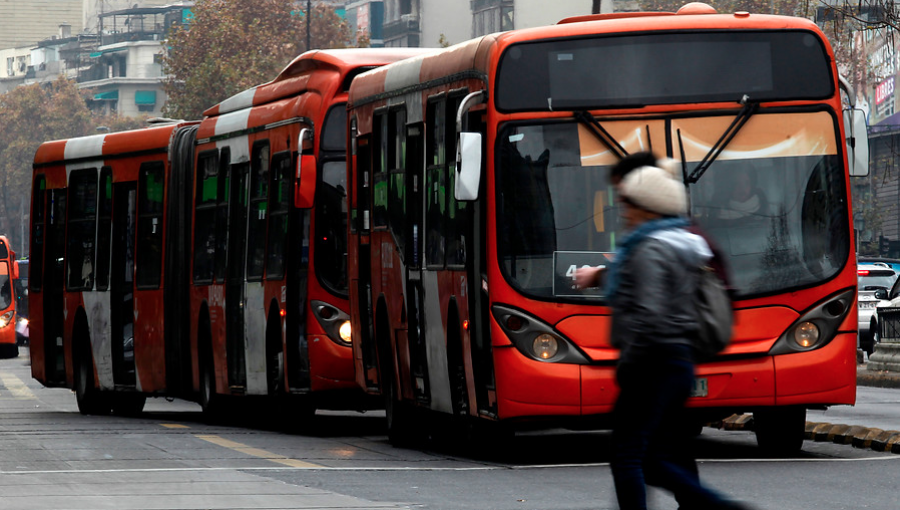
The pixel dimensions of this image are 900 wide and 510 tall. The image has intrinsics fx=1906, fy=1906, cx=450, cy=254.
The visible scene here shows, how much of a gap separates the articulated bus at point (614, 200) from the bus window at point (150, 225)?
7.67m

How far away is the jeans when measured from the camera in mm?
6887

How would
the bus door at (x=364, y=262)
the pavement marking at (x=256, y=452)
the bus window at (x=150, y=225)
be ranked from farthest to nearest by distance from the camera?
1. the bus window at (x=150, y=225)
2. the bus door at (x=364, y=262)
3. the pavement marking at (x=256, y=452)

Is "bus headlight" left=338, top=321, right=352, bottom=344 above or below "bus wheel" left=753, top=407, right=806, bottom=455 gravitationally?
above

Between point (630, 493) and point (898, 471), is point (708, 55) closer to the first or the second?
point (898, 471)

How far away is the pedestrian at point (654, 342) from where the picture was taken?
22.6 feet

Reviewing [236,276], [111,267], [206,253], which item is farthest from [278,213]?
[111,267]

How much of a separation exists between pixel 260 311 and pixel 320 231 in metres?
1.33

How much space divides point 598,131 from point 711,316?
534cm

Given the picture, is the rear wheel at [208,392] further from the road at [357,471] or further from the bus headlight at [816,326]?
the bus headlight at [816,326]

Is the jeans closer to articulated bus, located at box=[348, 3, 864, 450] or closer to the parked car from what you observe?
articulated bus, located at box=[348, 3, 864, 450]

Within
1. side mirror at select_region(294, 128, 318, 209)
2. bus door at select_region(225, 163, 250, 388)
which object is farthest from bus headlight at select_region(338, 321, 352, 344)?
bus door at select_region(225, 163, 250, 388)

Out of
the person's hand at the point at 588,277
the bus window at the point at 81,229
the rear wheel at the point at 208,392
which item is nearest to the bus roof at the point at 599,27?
the person's hand at the point at 588,277

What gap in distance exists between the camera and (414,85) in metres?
14.0

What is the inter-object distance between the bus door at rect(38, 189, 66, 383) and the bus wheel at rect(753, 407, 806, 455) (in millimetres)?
10948
